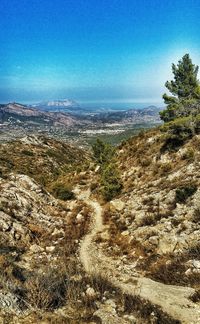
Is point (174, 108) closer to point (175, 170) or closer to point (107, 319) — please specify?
point (175, 170)

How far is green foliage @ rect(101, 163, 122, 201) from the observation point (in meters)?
38.6

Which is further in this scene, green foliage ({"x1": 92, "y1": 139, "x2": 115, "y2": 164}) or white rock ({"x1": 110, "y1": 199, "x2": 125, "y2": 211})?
green foliage ({"x1": 92, "y1": 139, "x2": 115, "y2": 164})

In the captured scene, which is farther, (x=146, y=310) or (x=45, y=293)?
(x=146, y=310)

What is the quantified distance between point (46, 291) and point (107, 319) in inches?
116

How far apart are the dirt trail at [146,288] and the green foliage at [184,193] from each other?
27.1ft

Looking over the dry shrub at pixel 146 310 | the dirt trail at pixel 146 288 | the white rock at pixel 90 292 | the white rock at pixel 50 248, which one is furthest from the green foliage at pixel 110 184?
the dry shrub at pixel 146 310

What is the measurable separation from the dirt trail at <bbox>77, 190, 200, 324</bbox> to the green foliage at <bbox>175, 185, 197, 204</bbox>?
27.1 feet

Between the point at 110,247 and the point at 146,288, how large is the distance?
24.4 ft

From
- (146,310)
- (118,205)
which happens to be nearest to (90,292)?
(146,310)

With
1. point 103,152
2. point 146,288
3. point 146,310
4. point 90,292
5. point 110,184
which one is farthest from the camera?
point 103,152

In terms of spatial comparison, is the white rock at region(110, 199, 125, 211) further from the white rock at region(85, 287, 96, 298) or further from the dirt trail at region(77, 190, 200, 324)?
the white rock at region(85, 287, 96, 298)

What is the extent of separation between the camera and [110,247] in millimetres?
23516

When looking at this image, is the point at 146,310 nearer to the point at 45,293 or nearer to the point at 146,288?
the point at 146,288

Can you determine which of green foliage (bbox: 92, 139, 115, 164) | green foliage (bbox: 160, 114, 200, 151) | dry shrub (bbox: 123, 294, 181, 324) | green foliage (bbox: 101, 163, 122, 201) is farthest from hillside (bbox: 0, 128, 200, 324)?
green foliage (bbox: 92, 139, 115, 164)
